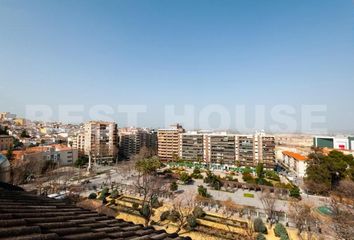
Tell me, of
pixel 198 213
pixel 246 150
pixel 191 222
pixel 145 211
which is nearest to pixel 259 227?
pixel 198 213

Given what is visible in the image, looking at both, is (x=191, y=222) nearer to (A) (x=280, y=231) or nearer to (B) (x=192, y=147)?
(A) (x=280, y=231)

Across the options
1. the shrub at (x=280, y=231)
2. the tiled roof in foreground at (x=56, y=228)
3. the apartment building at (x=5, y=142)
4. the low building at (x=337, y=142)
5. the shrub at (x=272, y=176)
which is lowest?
the shrub at (x=272, y=176)

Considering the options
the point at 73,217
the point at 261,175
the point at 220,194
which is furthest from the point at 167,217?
the point at 261,175

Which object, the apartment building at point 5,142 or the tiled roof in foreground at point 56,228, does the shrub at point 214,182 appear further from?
the apartment building at point 5,142

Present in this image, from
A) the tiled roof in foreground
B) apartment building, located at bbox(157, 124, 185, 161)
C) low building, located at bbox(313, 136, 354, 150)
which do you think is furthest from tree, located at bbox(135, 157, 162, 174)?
low building, located at bbox(313, 136, 354, 150)

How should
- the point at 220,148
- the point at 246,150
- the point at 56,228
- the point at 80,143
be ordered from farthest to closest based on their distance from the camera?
the point at 80,143, the point at 220,148, the point at 246,150, the point at 56,228

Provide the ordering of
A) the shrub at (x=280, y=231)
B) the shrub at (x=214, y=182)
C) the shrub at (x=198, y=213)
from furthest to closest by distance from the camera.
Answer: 1. the shrub at (x=214, y=182)
2. the shrub at (x=198, y=213)
3. the shrub at (x=280, y=231)

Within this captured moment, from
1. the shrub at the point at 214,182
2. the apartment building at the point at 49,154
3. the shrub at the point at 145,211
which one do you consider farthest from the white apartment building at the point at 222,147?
the shrub at the point at 145,211
